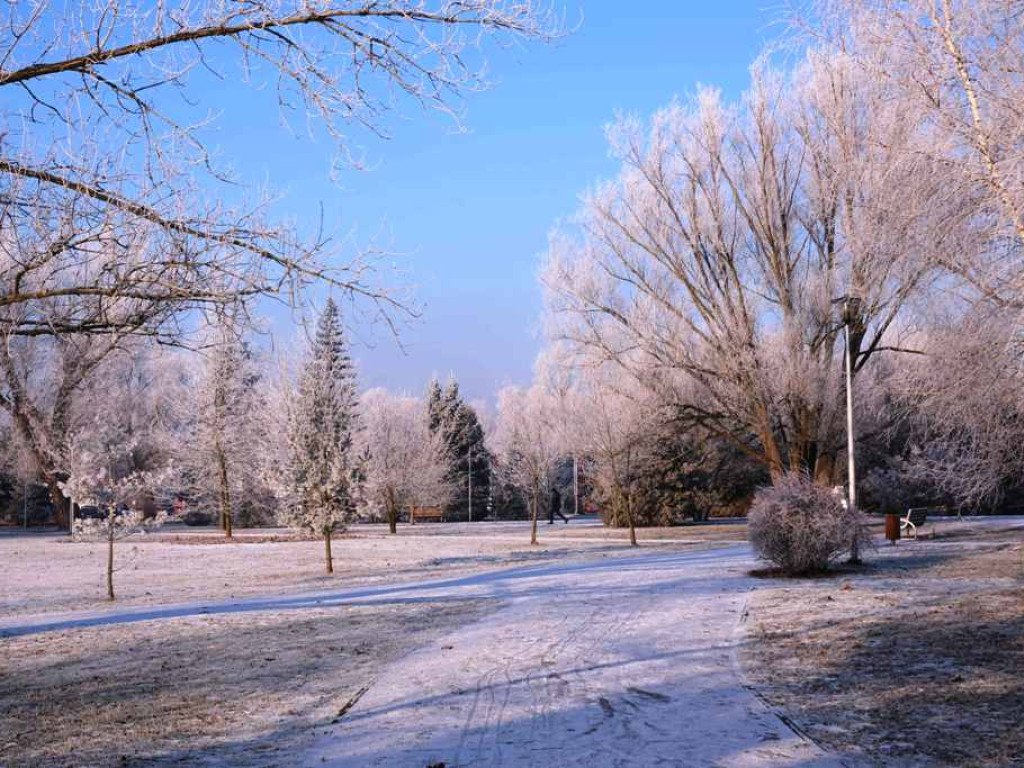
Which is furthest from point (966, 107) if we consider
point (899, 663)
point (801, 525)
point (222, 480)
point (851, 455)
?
point (222, 480)

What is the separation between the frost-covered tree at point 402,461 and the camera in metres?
42.5

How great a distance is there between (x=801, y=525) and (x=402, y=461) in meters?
29.4

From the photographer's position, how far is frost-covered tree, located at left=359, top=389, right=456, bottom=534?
4253 cm

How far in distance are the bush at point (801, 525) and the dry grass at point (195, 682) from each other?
5298mm

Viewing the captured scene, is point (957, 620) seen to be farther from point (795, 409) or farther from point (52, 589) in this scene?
point (52, 589)

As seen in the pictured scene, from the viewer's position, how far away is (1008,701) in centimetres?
686

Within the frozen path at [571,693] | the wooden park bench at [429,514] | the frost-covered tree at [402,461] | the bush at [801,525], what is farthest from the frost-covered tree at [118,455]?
the wooden park bench at [429,514]

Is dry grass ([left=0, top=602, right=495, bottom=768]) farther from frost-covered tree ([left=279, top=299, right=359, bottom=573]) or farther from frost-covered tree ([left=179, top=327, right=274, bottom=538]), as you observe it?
frost-covered tree ([left=179, top=327, right=274, bottom=538])

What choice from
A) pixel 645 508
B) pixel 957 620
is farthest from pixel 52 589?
pixel 645 508

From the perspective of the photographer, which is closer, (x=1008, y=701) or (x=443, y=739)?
(x=443, y=739)

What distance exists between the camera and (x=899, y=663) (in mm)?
8477

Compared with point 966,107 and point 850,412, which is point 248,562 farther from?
point 966,107

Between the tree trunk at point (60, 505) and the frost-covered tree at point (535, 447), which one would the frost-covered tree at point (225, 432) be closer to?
the tree trunk at point (60, 505)

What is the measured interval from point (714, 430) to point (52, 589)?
1709 cm
